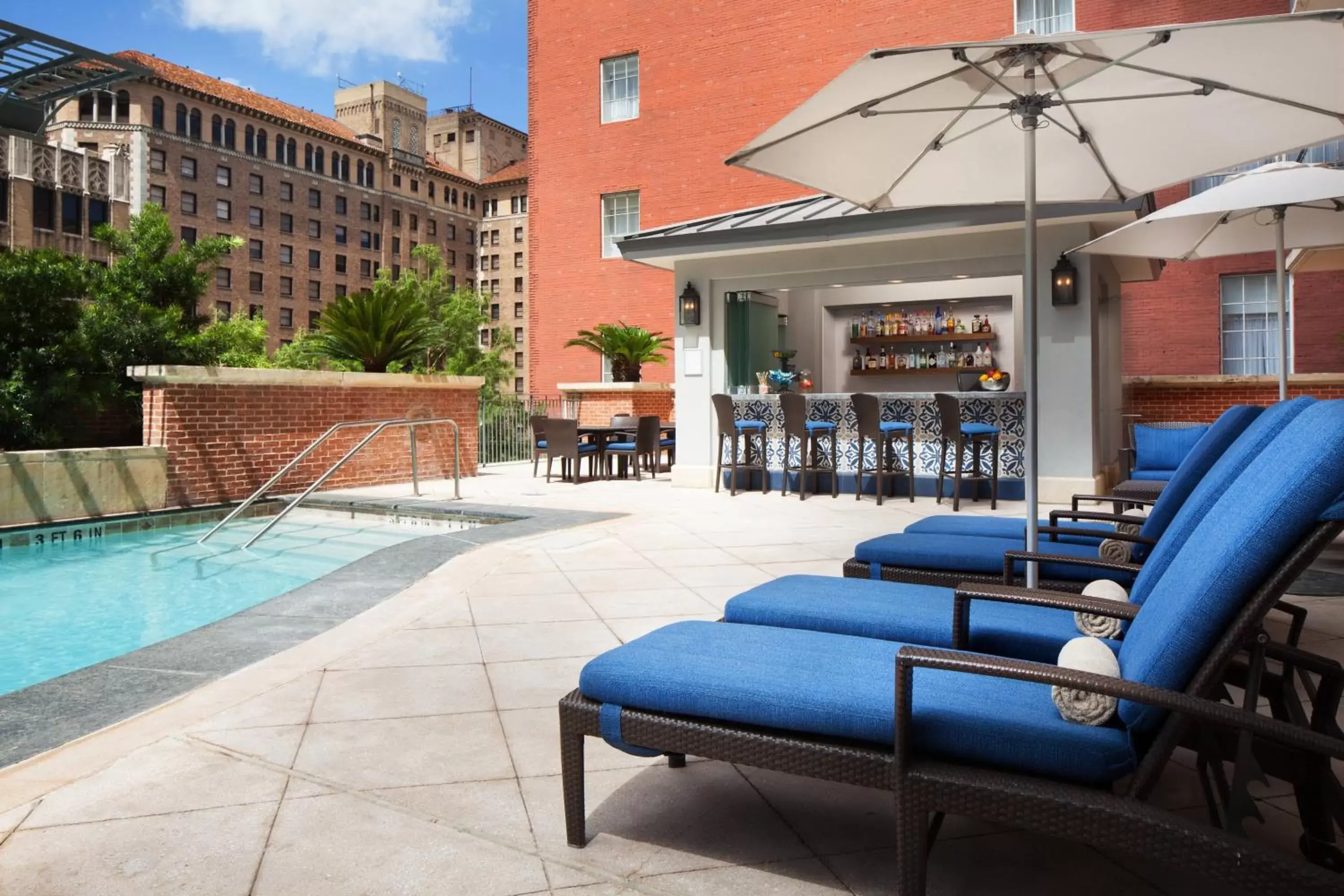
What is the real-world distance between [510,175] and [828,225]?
6124 cm

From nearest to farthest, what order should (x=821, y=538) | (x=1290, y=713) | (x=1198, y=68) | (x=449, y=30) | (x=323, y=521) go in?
(x=1290, y=713) → (x=1198, y=68) → (x=821, y=538) → (x=323, y=521) → (x=449, y=30)

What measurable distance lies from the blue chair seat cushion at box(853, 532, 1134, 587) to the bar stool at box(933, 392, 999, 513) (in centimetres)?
471

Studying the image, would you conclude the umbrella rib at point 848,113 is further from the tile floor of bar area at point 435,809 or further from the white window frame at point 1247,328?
the white window frame at point 1247,328

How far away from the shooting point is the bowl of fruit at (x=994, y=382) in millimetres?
9836

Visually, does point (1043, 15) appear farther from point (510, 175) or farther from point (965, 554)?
point (510, 175)

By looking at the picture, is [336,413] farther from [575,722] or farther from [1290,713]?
[1290,713]

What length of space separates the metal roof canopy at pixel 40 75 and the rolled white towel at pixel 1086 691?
972 cm

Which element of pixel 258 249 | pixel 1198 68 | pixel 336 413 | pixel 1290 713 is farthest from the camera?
pixel 258 249

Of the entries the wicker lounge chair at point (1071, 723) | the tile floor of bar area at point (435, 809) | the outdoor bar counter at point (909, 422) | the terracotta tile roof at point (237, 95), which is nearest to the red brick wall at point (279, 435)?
the outdoor bar counter at point (909, 422)

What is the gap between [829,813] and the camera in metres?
2.26

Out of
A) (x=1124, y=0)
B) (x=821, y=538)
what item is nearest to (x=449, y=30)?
(x=1124, y=0)

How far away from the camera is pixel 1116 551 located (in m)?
3.34

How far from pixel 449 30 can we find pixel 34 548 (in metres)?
126

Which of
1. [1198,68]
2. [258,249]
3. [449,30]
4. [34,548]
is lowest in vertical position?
[34,548]
